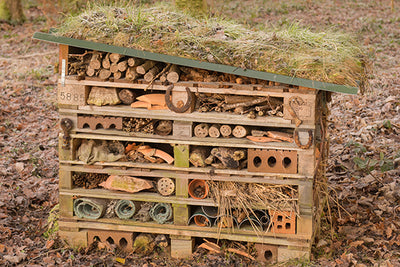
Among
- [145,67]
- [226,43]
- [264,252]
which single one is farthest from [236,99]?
[264,252]

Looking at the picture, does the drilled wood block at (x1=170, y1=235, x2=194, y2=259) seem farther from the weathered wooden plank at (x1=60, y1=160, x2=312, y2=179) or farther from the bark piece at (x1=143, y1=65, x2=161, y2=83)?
the bark piece at (x1=143, y1=65, x2=161, y2=83)

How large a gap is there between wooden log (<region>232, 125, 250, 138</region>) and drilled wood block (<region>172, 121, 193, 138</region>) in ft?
1.69

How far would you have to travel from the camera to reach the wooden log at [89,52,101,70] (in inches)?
242

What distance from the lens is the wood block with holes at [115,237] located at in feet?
21.3

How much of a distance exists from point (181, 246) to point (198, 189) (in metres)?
0.74

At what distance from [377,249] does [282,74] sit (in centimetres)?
257

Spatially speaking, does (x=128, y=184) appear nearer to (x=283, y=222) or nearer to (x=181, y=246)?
(x=181, y=246)

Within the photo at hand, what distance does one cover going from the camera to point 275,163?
19.7 feet

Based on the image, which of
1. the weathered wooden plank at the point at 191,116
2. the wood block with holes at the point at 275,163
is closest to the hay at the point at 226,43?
the weathered wooden plank at the point at 191,116

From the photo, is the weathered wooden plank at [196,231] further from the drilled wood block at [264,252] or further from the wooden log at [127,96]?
the wooden log at [127,96]

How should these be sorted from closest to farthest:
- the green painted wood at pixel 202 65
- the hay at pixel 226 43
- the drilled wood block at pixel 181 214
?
the green painted wood at pixel 202 65 → the hay at pixel 226 43 → the drilled wood block at pixel 181 214

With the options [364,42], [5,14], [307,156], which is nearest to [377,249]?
[307,156]

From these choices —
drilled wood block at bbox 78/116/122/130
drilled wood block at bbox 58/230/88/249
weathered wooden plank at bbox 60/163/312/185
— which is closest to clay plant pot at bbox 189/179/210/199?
weathered wooden plank at bbox 60/163/312/185

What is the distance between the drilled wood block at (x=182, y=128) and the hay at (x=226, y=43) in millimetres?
800
